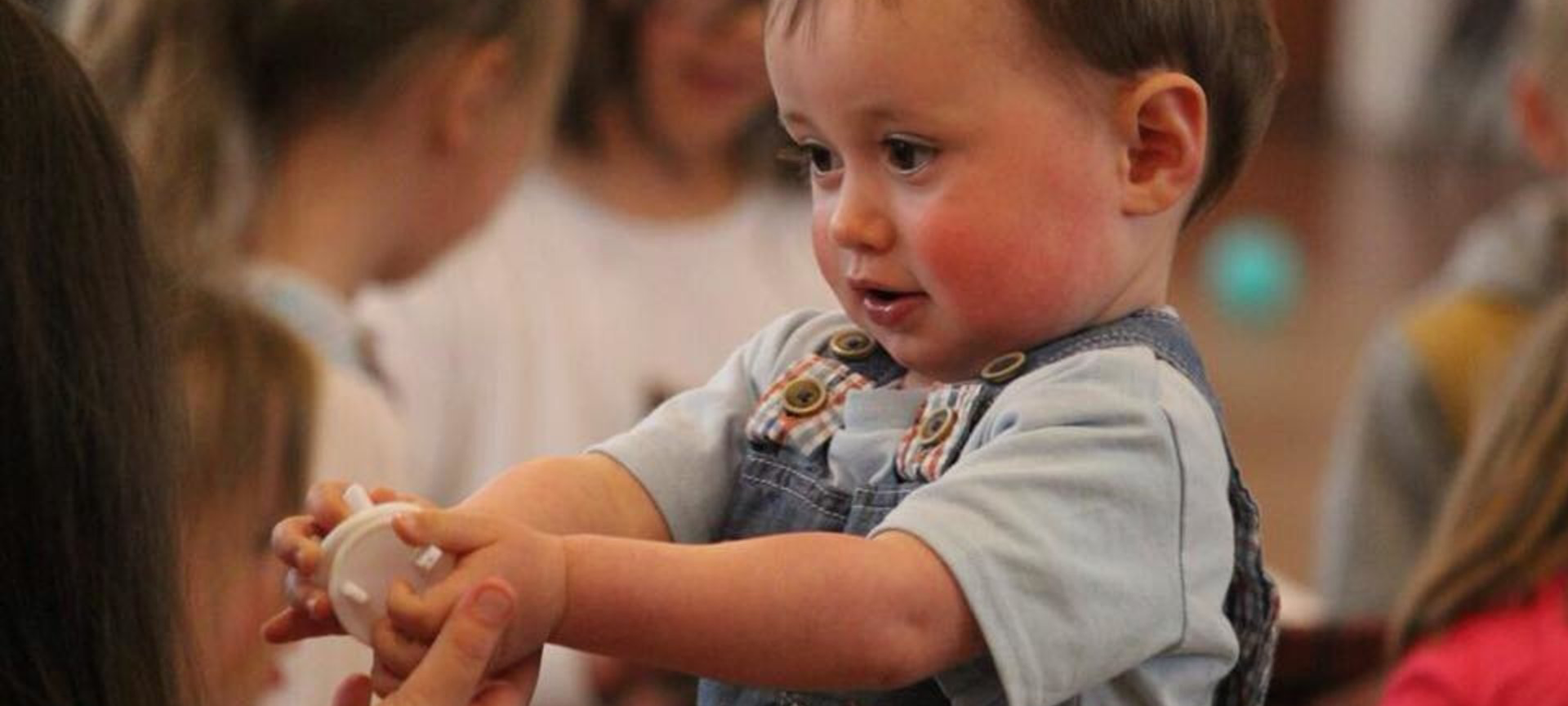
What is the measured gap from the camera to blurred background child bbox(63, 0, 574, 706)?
1.93 m

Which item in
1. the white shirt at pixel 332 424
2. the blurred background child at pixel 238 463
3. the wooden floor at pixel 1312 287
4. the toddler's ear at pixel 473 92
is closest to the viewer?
the blurred background child at pixel 238 463

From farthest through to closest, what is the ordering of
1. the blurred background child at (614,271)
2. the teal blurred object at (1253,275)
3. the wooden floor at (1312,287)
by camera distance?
the teal blurred object at (1253,275) < the wooden floor at (1312,287) < the blurred background child at (614,271)

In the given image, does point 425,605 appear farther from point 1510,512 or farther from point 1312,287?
point 1312,287

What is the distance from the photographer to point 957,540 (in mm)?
1023

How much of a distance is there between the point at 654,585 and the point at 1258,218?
6572 millimetres

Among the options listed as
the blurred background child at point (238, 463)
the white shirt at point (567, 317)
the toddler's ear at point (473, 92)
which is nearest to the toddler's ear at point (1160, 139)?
the blurred background child at point (238, 463)

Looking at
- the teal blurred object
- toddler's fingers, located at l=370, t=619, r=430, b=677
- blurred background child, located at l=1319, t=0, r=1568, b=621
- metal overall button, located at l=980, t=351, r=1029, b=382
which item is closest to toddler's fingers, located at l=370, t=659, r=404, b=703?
toddler's fingers, located at l=370, t=619, r=430, b=677

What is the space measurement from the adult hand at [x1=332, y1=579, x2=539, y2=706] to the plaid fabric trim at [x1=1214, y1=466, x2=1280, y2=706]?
33 cm

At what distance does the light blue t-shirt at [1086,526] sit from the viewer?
1.03m

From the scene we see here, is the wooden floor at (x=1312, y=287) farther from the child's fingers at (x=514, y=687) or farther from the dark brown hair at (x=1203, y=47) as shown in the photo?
the child's fingers at (x=514, y=687)

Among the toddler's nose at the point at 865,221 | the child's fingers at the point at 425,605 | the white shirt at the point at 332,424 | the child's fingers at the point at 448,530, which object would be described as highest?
the toddler's nose at the point at 865,221

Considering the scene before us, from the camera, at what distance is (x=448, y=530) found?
100cm

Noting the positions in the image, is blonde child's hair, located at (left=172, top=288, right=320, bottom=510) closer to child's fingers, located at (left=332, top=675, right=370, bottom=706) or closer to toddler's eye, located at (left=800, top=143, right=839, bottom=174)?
child's fingers, located at (left=332, top=675, right=370, bottom=706)

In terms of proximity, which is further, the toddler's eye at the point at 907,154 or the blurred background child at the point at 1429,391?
the blurred background child at the point at 1429,391
